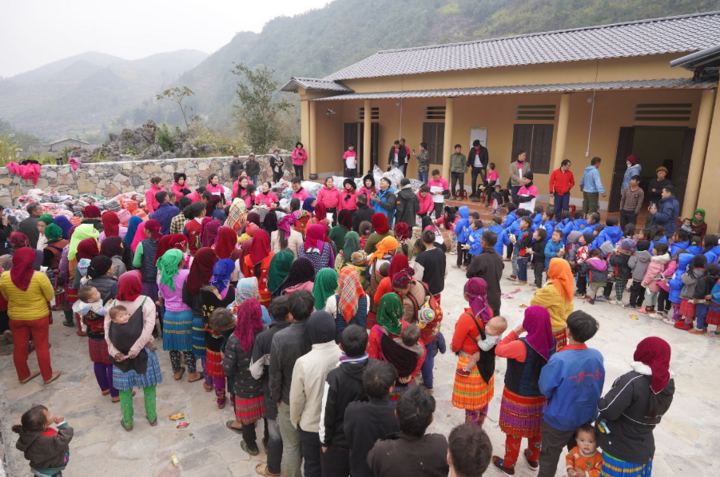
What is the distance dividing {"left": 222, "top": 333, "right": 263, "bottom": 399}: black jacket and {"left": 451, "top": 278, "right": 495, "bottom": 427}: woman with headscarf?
65.8 inches

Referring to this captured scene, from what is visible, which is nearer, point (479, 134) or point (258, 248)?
point (258, 248)

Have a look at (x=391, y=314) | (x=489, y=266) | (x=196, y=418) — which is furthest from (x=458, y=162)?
(x=196, y=418)

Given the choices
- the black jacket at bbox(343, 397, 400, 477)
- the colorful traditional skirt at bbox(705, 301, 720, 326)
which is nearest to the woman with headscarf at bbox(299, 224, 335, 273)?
the black jacket at bbox(343, 397, 400, 477)

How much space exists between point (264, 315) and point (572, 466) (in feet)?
8.92

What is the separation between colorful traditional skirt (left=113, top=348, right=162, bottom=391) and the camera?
13.8 ft

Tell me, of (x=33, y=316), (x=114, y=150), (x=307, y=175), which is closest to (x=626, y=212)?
(x=33, y=316)

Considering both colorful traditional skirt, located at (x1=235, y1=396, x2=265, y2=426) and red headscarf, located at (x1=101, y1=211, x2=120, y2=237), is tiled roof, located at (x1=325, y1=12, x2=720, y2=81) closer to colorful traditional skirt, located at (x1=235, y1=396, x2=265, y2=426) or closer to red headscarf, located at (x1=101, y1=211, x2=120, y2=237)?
red headscarf, located at (x1=101, y1=211, x2=120, y2=237)

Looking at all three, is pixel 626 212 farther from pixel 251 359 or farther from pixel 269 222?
pixel 251 359

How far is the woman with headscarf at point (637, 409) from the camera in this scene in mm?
2791

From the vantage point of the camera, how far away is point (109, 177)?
1356cm

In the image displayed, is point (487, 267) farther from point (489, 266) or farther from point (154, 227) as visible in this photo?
point (154, 227)

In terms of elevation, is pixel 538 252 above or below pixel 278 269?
below

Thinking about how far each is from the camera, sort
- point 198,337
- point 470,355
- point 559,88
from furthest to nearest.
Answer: point 559,88
point 198,337
point 470,355

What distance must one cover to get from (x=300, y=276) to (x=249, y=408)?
1.23 m
